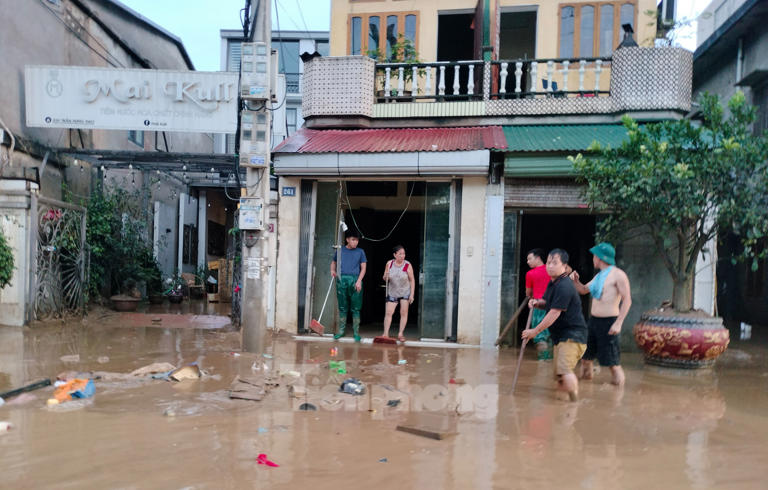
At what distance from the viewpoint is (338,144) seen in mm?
9945

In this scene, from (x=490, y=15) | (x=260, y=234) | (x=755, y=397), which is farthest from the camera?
(x=490, y=15)

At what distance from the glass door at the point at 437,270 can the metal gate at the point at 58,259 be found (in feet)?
22.9

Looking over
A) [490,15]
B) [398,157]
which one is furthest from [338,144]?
[490,15]

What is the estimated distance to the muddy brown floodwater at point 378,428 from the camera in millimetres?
3717

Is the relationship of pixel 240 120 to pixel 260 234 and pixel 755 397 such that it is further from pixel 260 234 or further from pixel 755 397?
pixel 755 397

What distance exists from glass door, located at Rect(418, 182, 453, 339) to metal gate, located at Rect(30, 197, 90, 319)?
275 inches

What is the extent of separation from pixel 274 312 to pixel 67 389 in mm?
4774

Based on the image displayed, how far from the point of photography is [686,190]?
7148 millimetres

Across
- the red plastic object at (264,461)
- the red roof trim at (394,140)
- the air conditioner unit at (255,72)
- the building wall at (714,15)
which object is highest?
the building wall at (714,15)

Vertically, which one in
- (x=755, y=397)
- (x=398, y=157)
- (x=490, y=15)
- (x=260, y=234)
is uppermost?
(x=490, y=15)

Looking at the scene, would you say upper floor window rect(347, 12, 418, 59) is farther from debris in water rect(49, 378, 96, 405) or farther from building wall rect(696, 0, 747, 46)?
debris in water rect(49, 378, 96, 405)

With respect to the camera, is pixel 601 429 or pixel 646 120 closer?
pixel 601 429

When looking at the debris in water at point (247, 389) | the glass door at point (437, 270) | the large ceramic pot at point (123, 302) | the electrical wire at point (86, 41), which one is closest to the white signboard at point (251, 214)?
the debris in water at point (247, 389)

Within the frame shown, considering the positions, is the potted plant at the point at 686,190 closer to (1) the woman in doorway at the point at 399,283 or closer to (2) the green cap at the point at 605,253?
(2) the green cap at the point at 605,253
